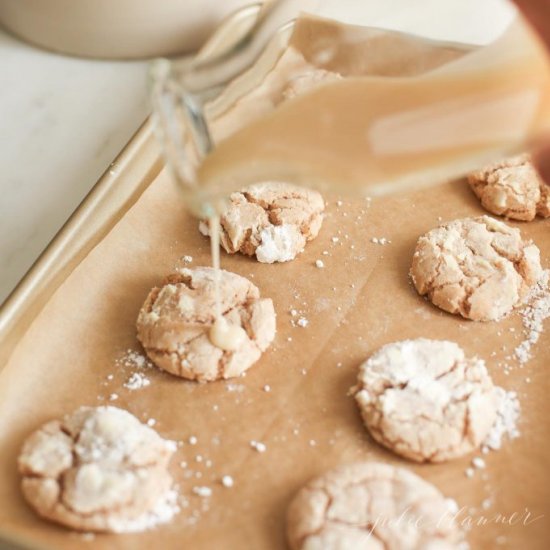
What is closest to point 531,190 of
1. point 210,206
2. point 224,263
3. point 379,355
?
point 379,355

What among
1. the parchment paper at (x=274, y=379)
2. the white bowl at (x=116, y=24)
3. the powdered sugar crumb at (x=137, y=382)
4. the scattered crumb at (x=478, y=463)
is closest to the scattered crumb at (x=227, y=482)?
the parchment paper at (x=274, y=379)

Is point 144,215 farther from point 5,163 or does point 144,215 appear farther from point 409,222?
point 409,222

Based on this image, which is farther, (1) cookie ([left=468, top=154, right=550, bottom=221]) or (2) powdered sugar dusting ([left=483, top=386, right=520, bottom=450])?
(1) cookie ([left=468, top=154, right=550, bottom=221])

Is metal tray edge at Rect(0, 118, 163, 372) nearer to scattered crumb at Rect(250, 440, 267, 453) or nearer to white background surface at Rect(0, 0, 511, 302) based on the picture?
white background surface at Rect(0, 0, 511, 302)

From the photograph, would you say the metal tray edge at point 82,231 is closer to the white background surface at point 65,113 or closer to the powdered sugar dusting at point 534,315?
the white background surface at point 65,113

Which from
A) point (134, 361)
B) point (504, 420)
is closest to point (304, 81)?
point (134, 361)

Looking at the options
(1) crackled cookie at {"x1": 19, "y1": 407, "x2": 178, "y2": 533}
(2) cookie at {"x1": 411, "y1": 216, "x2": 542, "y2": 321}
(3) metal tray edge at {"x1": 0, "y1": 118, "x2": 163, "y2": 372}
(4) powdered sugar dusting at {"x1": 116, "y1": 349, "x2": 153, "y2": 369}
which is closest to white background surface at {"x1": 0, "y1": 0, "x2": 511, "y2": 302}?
(3) metal tray edge at {"x1": 0, "y1": 118, "x2": 163, "y2": 372}
